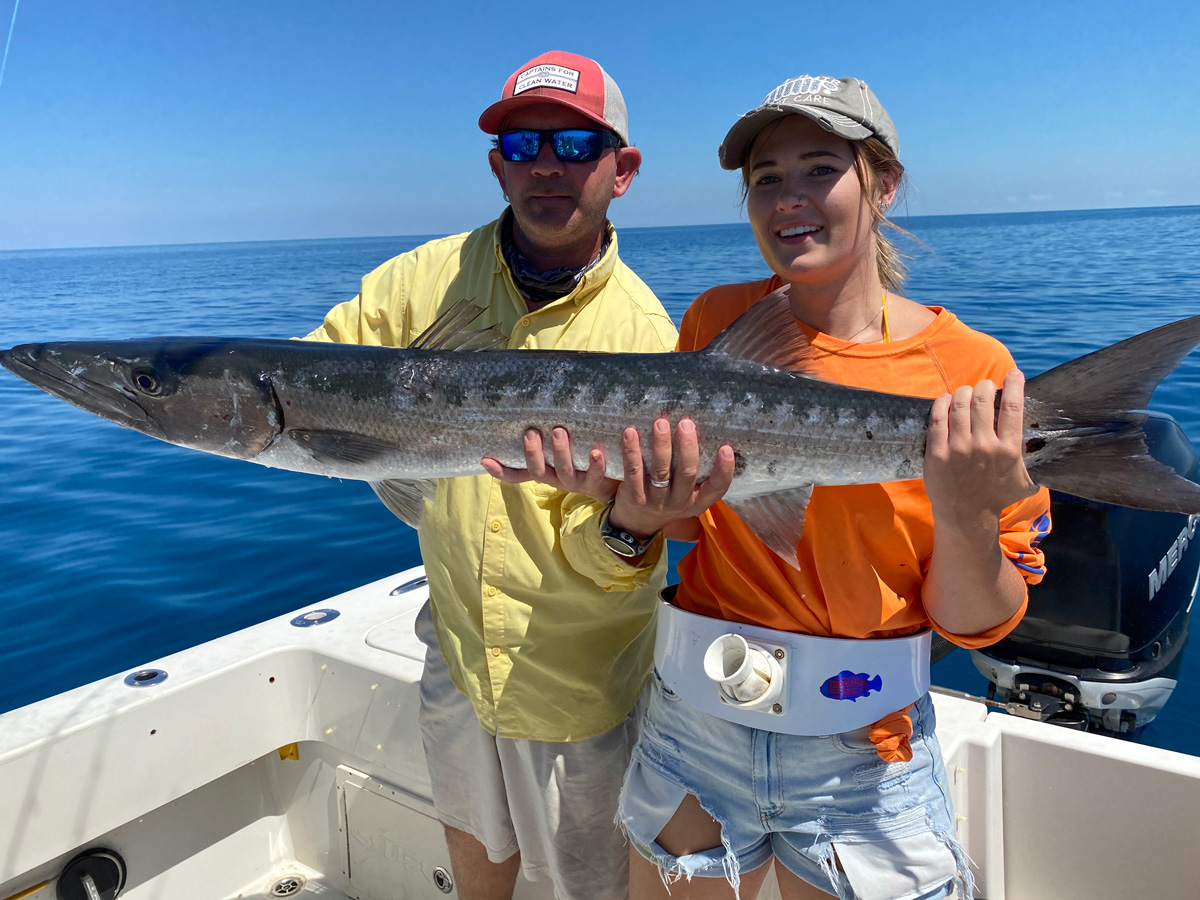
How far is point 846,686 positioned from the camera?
87.6 inches

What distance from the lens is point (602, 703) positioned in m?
2.93

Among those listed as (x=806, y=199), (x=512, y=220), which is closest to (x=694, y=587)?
(x=806, y=199)

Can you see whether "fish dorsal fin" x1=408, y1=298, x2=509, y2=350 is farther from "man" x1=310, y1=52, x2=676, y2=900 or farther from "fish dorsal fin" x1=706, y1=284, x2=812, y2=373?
"fish dorsal fin" x1=706, y1=284, x2=812, y2=373

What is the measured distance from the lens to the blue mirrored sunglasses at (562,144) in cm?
298

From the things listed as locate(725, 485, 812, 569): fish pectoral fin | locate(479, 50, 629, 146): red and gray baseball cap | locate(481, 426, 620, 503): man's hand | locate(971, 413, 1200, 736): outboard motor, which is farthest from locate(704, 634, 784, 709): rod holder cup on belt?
locate(971, 413, 1200, 736): outboard motor

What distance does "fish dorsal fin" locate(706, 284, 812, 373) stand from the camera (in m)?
2.40

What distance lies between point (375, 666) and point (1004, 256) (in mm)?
46318

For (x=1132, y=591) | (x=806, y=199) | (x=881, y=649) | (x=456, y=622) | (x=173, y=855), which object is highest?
(x=806, y=199)

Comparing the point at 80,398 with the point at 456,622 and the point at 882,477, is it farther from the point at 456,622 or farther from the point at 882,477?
the point at 882,477

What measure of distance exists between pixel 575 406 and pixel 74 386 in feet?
5.73

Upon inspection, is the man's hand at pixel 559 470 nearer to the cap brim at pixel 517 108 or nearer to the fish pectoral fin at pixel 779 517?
the fish pectoral fin at pixel 779 517

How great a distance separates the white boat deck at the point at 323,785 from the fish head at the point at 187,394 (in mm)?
1534

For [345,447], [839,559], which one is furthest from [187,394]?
[839,559]

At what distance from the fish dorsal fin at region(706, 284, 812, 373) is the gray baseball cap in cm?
50
